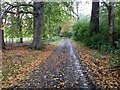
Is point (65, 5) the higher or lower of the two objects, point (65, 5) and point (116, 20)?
the higher

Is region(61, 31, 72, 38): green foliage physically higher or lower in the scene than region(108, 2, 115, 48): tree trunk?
lower

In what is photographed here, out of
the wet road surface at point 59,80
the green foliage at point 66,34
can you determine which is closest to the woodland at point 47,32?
the wet road surface at point 59,80

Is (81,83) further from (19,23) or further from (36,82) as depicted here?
(19,23)

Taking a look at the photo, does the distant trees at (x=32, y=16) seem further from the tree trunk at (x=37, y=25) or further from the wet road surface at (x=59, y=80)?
the wet road surface at (x=59, y=80)

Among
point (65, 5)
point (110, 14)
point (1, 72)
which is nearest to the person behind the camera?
point (1, 72)

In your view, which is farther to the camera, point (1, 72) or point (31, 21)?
point (31, 21)

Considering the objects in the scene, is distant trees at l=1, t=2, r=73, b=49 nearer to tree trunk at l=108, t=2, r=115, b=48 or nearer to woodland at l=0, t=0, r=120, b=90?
woodland at l=0, t=0, r=120, b=90

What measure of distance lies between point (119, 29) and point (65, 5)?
24.0 feet

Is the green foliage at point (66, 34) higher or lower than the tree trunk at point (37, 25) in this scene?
lower

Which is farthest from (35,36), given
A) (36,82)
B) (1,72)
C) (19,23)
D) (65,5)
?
(36,82)

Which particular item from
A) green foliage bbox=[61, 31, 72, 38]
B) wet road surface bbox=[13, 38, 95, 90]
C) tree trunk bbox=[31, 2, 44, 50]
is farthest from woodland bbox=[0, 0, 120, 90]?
green foliage bbox=[61, 31, 72, 38]

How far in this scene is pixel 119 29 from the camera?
762 inches

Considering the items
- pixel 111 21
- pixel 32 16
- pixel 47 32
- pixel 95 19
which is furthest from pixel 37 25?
pixel 111 21

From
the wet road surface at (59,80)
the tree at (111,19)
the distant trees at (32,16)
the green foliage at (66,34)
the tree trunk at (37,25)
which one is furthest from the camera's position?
the green foliage at (66,34)
